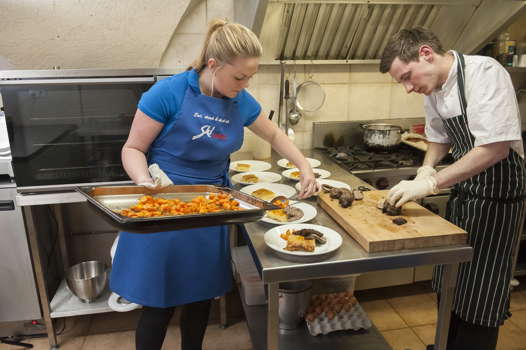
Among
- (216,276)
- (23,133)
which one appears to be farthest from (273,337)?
(23,133)

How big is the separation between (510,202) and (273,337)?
3.38 feet

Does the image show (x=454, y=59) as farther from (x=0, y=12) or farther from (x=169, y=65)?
(x=0, y=12)

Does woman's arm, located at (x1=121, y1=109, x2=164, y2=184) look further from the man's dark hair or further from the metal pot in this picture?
the metal pot

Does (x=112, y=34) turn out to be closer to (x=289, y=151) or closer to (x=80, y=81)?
(x=80, y=81)

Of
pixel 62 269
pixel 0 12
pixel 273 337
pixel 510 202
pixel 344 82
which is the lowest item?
pixel 62 269

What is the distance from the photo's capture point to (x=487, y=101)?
4.65 ft

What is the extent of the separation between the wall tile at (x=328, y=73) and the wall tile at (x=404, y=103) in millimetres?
362

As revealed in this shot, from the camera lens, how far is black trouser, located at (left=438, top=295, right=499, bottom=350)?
5.64 ft

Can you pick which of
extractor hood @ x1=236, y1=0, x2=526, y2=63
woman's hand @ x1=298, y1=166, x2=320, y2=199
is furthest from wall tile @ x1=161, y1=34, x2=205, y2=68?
woman's hand @ x1=298, y1=166, x2=320, y2=199

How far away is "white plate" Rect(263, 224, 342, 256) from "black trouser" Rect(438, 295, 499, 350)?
797 mm

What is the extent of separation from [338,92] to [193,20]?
3.35ft

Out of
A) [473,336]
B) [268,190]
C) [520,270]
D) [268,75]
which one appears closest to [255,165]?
[268,190]

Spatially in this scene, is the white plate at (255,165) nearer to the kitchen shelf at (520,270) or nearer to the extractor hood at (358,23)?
the extractor hood at (358,23)

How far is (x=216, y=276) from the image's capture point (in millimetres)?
1639
